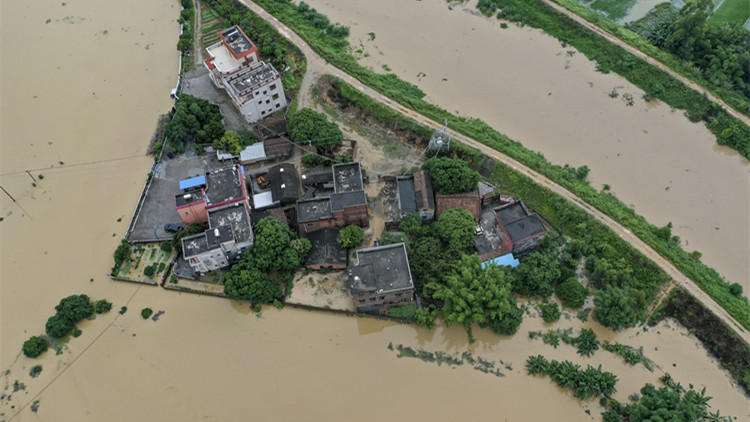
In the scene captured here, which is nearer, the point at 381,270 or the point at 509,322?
the point at 509,322

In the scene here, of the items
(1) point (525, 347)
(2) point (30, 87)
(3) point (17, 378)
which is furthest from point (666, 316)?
(2) point (30, 87)

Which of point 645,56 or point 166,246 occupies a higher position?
point 645,56

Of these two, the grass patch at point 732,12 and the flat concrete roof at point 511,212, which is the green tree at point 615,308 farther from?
the grass patch at point 732,12

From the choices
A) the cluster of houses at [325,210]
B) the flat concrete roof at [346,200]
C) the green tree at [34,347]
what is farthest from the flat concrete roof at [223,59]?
the green tree at [34,347]

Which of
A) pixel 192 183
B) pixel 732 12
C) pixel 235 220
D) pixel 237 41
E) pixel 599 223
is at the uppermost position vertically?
pixel 732 12

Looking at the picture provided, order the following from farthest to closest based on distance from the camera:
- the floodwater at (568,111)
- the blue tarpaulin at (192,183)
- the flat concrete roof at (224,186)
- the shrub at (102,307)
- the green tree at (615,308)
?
the floodwater at (568,111)
the blue tarpaulin at (192,183)
the flat concrete roof at (224,186)
the shrub at (102,307)
the green tree at (615,308)

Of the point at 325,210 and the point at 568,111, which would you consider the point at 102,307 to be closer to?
the point at 325,210

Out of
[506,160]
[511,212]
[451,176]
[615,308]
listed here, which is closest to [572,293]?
[615,308]
